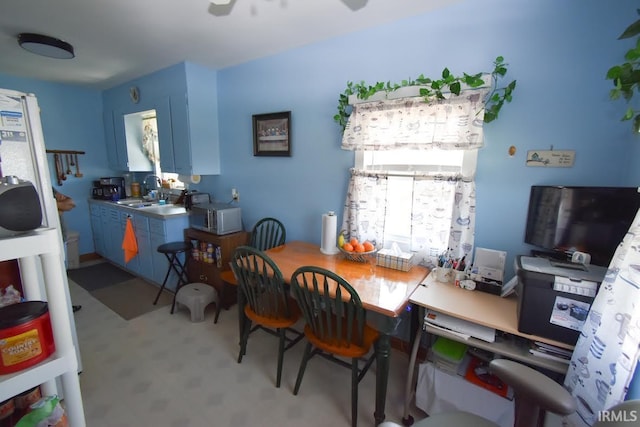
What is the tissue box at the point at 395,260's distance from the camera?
187cm

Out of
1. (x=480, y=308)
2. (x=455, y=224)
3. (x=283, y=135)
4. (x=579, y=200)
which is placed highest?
(x=283, y=135)

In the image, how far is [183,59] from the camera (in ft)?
9.14

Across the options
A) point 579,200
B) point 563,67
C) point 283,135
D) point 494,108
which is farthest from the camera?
point 283,135

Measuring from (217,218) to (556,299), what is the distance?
8.34 ft

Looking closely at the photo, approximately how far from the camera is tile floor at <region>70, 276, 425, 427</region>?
5.40 ft

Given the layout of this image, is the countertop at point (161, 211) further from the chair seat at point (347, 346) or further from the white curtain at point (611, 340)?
the white curtain at point (611, 340)

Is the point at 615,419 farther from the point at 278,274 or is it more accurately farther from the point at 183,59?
the point at 183,59

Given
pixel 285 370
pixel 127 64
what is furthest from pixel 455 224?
pixel 127 64

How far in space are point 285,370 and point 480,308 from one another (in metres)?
1.37

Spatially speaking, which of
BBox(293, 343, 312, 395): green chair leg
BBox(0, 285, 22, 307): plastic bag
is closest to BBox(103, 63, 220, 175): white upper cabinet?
BBox(0, 285, 22, 307): plastic bag

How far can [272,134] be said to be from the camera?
8.89 ft

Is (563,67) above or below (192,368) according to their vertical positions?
above

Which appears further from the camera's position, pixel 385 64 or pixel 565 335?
pixel 385 64

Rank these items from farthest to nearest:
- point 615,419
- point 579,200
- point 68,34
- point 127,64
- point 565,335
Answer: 1. point 127,64
2. point 68,34
3. point 579,200
4. point 565,335
5. point 615,419
